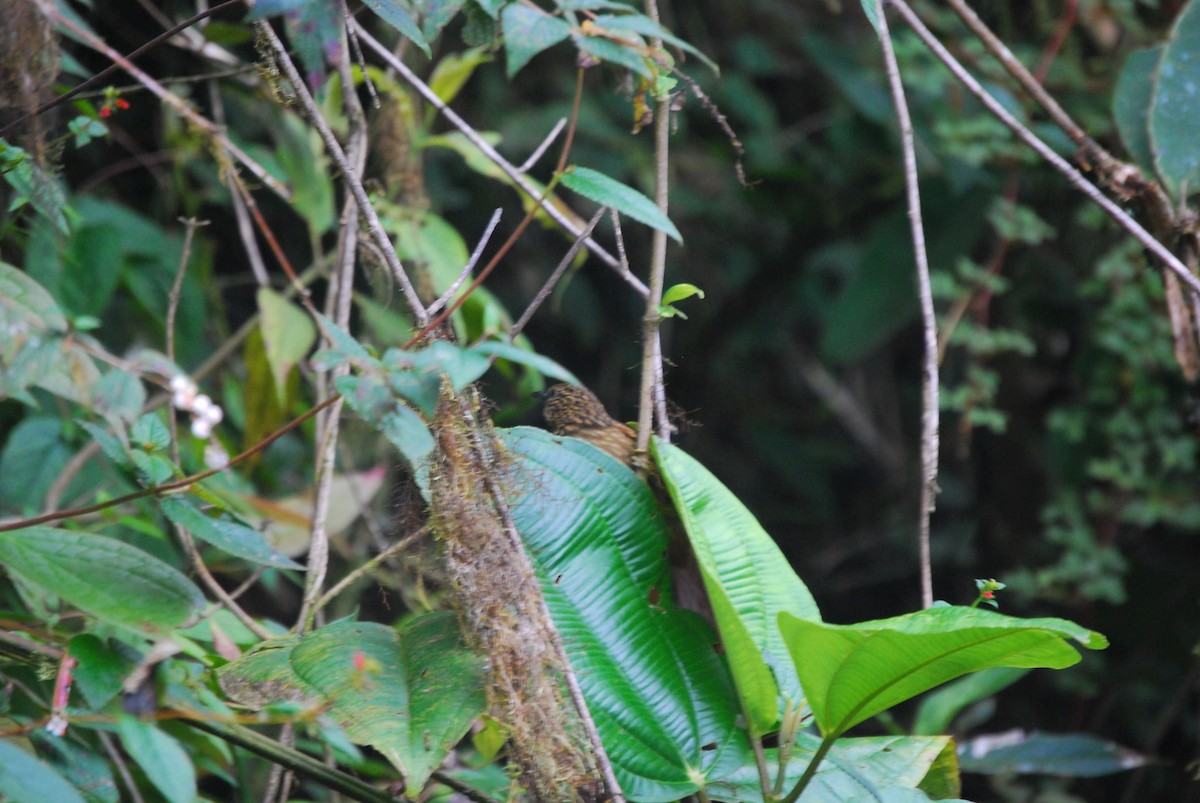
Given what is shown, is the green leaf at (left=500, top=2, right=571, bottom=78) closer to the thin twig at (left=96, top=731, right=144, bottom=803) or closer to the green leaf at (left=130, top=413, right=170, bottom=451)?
the green leaf at (left=130, top=413, right=170, bottom=451)

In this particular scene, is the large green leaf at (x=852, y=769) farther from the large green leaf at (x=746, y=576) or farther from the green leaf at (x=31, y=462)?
the green leaf at (x=31, y=462)

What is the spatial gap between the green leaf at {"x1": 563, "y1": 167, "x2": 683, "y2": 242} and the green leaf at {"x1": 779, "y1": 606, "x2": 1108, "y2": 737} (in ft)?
0.94

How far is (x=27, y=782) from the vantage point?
0.52 meters

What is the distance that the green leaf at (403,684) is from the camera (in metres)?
0.62

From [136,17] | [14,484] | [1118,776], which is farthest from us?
[1118,776]

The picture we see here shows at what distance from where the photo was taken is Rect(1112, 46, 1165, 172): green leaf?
3.61 feet

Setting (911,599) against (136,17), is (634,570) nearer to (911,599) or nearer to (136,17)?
(136,17)

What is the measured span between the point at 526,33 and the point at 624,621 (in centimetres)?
42

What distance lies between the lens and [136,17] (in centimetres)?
153

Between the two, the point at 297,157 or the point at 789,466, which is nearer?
the point at 297,157

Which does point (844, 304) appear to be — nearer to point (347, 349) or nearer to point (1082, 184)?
point (1082, 184)

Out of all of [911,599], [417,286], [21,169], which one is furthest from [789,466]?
[21,169]

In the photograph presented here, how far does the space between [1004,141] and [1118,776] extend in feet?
3.73

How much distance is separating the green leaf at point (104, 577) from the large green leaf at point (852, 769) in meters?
0.42
